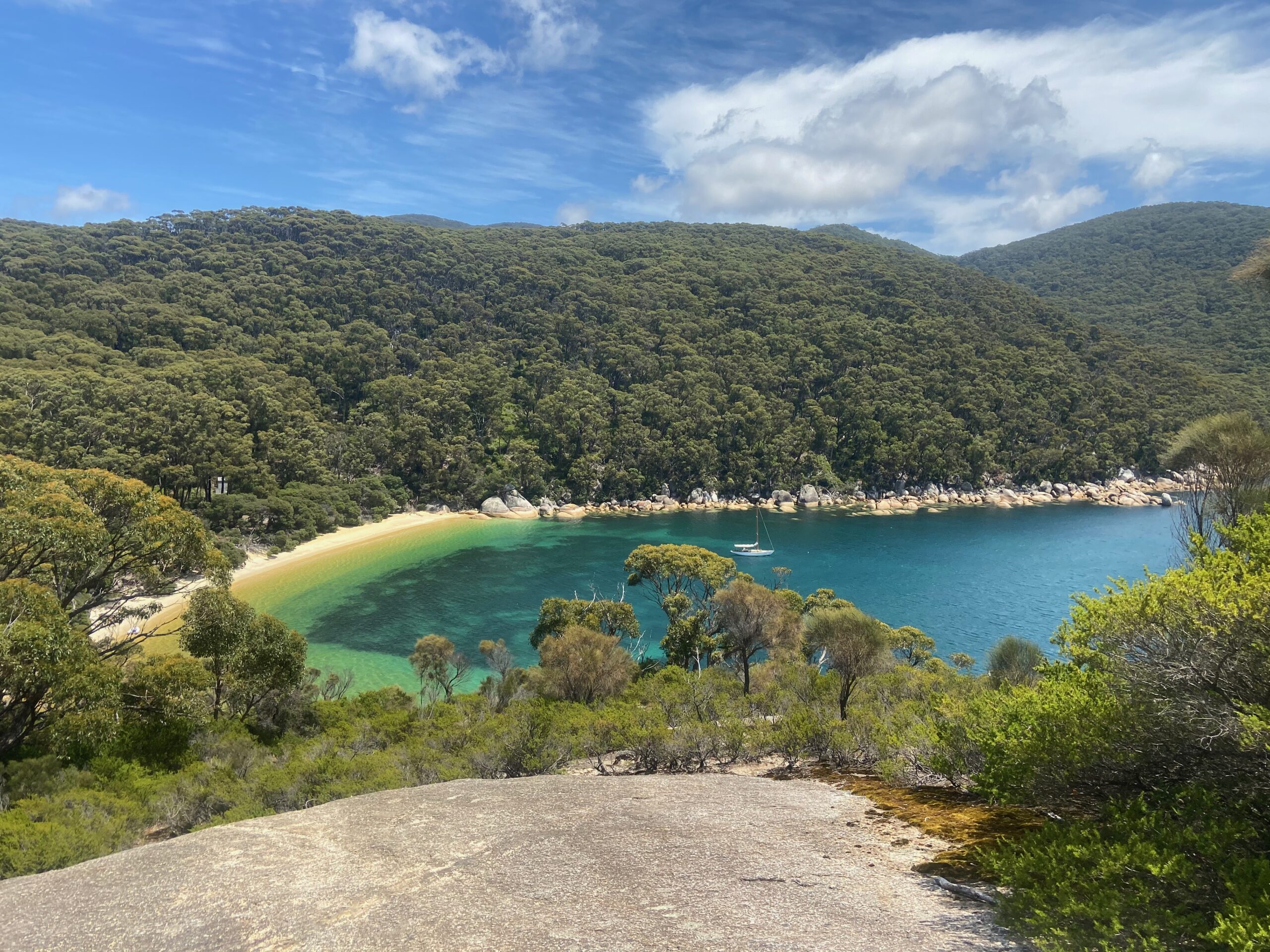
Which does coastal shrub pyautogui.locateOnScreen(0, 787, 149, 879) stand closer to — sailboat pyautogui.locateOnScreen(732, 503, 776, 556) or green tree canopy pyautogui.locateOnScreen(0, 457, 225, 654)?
green tree canopy pyautogui.locateOnScreen(0, 457, 225, 654)

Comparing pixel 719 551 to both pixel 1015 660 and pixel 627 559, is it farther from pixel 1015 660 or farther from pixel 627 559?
pixel 1015 660

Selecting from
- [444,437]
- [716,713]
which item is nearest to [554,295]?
[444,437]

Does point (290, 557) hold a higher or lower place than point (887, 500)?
lower

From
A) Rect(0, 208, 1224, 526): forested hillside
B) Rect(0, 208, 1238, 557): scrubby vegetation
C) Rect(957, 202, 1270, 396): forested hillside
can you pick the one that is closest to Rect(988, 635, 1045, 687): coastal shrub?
Rect(0, 208, 1238, 557): scrubby vegetation

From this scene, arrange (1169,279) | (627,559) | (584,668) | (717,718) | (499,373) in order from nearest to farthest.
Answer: (717,718)
(584,668)
(627,559)
(499,373)
(1169,279)

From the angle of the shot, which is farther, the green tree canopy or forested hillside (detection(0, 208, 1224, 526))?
forested hillside (detection(0, 208, 1224, 526))

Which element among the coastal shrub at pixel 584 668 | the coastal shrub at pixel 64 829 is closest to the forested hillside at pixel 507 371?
the coastal shrub at pixel 584 668

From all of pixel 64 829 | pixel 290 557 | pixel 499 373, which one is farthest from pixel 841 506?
pixel 64 829

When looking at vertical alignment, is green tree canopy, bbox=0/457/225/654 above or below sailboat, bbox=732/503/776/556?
above
